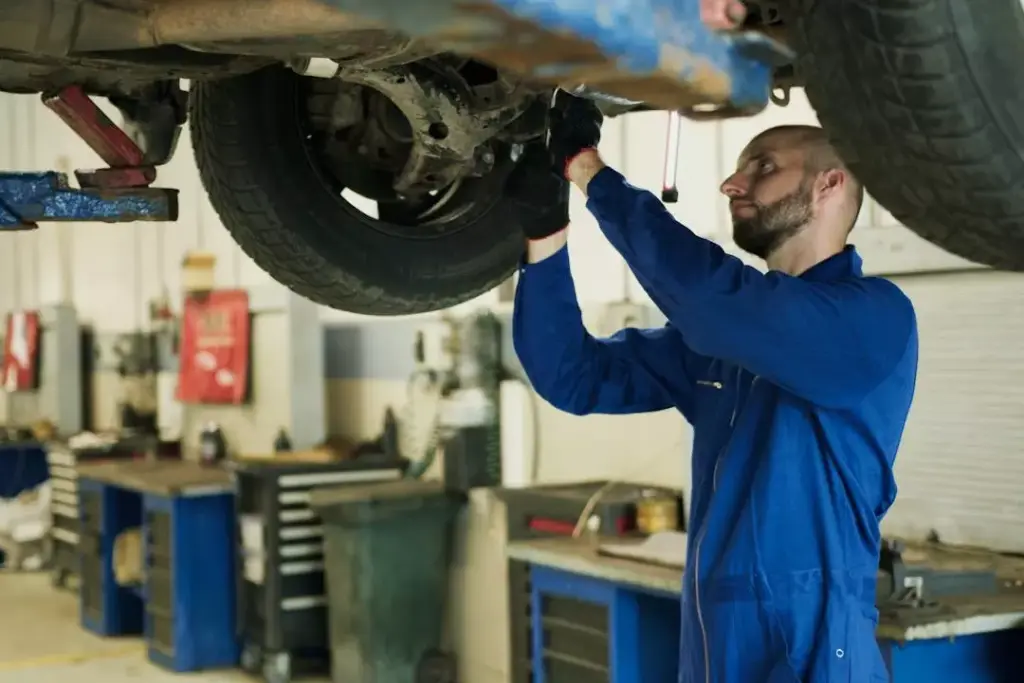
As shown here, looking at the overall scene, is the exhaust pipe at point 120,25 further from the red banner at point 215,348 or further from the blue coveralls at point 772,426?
the red banner at point 215,348

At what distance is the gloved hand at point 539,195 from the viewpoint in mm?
1695

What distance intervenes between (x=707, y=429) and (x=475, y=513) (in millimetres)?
2662

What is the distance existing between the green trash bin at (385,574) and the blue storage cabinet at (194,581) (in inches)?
28.0

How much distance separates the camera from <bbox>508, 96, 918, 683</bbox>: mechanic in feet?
5.00

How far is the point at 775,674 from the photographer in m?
1.62

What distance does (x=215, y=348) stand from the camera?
611 centimetres

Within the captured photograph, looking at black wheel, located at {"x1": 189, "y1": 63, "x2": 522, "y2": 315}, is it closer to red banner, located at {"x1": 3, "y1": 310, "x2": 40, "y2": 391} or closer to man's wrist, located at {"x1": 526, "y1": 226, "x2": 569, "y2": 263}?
man's wrist, located at {"x1": 526, "y1": 226, "x2": 569, "y2": 263}

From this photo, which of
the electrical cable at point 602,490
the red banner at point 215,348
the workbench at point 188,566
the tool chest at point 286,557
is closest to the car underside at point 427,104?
the electrical cable at point 602,490

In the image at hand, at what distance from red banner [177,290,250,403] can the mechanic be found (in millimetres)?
4255

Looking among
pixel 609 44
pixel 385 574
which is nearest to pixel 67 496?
pixel 385 574

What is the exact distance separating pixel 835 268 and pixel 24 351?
7.63 metres

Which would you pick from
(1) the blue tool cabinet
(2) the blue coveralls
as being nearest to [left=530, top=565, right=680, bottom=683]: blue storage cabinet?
(1) the blue tool cabinet

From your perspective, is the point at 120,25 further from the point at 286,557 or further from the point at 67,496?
the point at 67,496

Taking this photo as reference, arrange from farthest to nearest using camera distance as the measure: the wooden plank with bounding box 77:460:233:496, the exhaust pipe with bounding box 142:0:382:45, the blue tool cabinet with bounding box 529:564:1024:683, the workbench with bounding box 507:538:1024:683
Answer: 1. the wooden plank with bounding box 77:460:233:496
2. the blue tool cabinet with bounding box 529:564:1024:683
3. the workbench with bounding box 507:538:1024:683
4. the exhaust pipe with bounding box 142:0:382:45
